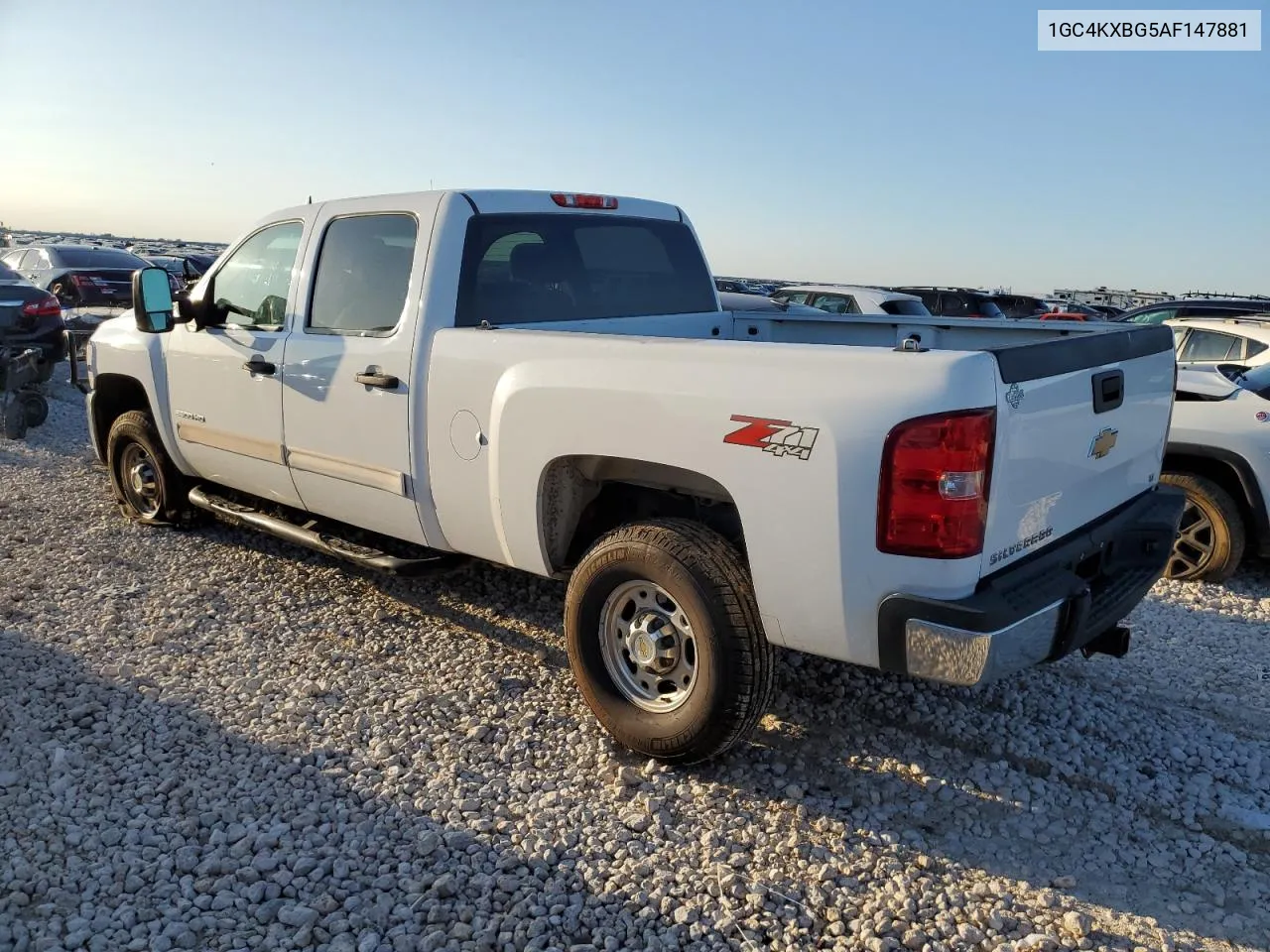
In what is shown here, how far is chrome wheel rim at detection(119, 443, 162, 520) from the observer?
20.5 ft

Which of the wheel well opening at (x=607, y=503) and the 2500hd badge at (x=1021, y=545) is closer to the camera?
the 2500hd badge at (x=1021, y=545)

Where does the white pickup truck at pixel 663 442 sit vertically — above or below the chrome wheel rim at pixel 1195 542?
above

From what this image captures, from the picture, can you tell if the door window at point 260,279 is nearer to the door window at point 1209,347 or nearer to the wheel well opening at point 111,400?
the wheel well opening at point 111,400

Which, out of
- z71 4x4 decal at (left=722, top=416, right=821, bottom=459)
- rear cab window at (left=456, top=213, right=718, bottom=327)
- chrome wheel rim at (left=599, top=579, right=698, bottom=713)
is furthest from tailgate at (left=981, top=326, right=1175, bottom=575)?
rear cab window at (left=456, top=213, right=718, bottom=327)

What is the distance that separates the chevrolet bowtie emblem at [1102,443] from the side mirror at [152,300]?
177 inches

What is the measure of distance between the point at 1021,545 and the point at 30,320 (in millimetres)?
11335

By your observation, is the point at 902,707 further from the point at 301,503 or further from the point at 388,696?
the point at 301,503

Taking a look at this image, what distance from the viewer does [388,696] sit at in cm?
407

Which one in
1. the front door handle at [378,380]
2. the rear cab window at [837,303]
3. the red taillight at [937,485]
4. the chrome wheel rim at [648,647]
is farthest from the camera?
the rear cab window at [837,303]

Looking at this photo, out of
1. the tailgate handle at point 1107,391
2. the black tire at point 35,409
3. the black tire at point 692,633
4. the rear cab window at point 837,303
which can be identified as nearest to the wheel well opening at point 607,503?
the black tire at point 692,633

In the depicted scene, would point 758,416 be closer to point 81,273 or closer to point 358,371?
point 358,371

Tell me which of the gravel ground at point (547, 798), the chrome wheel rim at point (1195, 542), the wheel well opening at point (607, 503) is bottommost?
the gravel ground at point (547, 798)

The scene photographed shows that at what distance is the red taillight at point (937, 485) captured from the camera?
2.69 m

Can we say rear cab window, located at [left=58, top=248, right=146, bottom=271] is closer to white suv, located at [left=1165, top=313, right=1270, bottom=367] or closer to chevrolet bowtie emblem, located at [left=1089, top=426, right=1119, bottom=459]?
white suv, located at [left=1165, top=313, right=1270, bottom=367]
